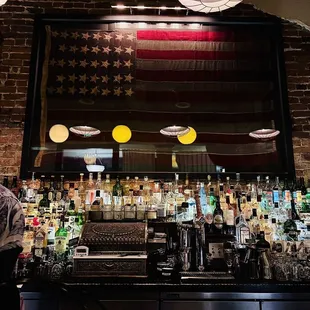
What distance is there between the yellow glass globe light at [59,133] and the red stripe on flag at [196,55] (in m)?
1.24

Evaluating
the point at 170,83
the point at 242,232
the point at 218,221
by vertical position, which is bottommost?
the point at 242,232

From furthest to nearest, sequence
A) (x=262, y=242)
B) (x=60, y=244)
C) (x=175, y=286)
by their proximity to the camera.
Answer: (x=60, y=244), (x=262, y=242), (x=175, y=286)

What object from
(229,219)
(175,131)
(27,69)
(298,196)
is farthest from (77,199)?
(298,196)

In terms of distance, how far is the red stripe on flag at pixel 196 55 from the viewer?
13.4ft

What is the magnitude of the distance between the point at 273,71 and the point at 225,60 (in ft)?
1.88

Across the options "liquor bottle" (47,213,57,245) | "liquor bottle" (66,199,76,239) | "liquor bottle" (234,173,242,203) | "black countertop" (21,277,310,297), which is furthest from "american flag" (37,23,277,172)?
"black countertop" (21,277,310,297)

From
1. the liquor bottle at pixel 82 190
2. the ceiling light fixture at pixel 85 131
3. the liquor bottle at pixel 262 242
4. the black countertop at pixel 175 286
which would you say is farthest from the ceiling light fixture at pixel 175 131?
the black countertop at pixel 175 286

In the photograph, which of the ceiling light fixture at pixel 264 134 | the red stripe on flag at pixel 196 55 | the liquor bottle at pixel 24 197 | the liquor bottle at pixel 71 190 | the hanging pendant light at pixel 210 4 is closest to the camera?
the hanging pendant light at pixel 210 4

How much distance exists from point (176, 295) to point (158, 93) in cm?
222

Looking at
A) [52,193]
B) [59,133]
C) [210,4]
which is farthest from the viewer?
[59,133]

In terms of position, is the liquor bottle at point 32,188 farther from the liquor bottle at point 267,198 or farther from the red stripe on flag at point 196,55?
the liquor bottle at point 267,198

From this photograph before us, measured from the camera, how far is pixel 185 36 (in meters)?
4.21

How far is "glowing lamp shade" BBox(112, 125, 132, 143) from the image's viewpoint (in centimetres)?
376

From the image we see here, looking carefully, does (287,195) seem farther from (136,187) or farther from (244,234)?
(136,187)
